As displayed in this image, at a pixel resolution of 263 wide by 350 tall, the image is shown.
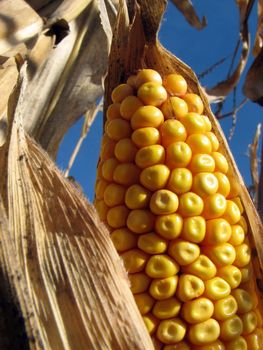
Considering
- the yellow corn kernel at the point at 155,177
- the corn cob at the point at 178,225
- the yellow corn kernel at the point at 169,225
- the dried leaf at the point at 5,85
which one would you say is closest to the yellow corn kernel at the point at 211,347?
the corn cob at the point at 178,225

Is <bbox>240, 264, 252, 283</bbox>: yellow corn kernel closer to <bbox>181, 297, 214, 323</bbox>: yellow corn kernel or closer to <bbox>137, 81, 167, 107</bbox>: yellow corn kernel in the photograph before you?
<bbox>181, 297, 214, 323</bbox>: yellow corn kernel

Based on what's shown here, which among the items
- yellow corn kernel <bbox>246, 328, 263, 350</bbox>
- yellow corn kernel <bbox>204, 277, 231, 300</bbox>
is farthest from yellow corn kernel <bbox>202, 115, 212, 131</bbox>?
yellow corn kernel <bbox>246, 328, 263, 350</bbox>

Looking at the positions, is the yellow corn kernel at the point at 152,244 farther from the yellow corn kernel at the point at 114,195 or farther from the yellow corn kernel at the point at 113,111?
the yellow corn kernel at the point at 113,111

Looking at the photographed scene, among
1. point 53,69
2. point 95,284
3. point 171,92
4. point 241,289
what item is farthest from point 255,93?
point 95,284

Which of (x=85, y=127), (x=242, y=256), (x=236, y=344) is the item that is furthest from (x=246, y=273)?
(x=85, y=127)

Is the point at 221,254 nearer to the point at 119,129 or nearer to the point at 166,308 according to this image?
the point at 166,308
